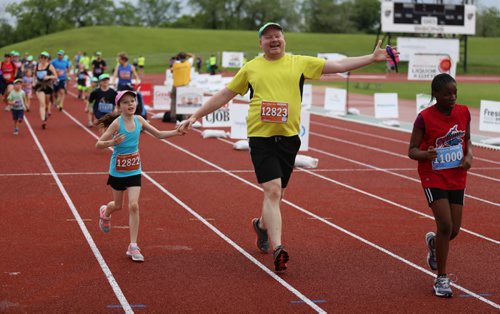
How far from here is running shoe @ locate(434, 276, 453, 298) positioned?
23.9 ft

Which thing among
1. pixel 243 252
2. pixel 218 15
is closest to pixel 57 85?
pixel 243 252

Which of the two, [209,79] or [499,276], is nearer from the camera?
[499,276]

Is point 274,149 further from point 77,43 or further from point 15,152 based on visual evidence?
point 77,43

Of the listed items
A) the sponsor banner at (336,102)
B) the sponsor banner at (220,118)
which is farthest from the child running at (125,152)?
the sponsor banner at (336,102)

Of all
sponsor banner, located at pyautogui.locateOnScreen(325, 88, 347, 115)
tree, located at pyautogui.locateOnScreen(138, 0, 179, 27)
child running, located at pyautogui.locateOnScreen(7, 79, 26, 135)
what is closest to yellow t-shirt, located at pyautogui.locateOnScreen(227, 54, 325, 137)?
child running, located at pyautogui.locateOnScreen(7, 79, 26, 135)

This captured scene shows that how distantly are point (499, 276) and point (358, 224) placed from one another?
2836 millimetres

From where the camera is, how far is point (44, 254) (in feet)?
29.1

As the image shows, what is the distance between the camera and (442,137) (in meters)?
7.46

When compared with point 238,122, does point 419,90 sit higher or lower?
lower

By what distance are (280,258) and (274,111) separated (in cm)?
136

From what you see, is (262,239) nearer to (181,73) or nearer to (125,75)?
(125,75)

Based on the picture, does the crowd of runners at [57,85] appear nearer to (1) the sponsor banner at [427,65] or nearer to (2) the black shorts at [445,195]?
(1) the sponsor banner at [427,65]

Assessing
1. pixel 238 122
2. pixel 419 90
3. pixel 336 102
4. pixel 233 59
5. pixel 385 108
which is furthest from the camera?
pixel 233 59

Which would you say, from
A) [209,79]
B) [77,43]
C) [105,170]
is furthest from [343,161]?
[77,43]
